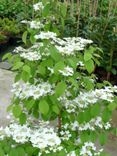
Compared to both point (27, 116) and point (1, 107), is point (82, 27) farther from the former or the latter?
point (27, 116)

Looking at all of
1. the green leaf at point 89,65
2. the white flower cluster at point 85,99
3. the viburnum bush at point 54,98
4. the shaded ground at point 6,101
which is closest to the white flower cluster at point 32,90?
the viburnum bush at point 54,98

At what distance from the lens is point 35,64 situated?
5.82ft

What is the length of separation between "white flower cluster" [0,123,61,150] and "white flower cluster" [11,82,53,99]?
0.17 meters

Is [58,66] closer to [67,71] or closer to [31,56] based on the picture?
[67,71]

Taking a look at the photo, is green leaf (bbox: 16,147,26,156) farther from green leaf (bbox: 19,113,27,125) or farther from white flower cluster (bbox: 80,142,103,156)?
white flower cluster (bbox: 80,142,103,156)

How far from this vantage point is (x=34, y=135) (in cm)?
177

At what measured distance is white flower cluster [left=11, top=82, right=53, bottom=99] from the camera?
1.73m

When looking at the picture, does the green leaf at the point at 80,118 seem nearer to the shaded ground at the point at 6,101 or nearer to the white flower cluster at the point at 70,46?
the white flower cluster at the point at 70,46

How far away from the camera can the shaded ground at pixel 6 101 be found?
10.0 feet

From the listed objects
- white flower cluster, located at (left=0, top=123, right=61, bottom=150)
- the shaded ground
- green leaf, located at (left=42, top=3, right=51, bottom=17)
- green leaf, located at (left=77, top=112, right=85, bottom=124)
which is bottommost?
the shaded ground

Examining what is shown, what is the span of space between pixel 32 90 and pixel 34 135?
215mm

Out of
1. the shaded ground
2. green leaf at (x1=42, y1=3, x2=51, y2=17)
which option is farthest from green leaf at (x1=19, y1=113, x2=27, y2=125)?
the shaded ground

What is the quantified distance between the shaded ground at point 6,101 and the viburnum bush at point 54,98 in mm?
1152

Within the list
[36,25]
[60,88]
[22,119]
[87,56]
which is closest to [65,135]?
[22,119]
